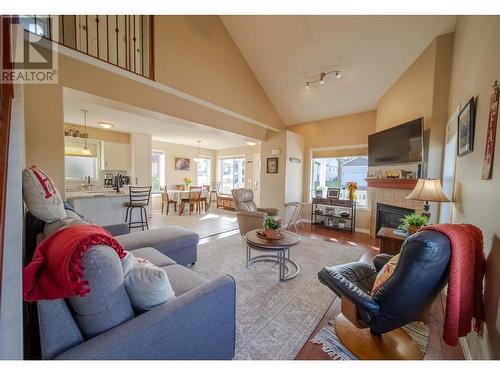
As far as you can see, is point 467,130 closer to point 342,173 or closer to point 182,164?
point 342,173

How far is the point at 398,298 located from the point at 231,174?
804 centimetres

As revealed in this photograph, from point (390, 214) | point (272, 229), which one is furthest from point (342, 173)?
point (272, 229)

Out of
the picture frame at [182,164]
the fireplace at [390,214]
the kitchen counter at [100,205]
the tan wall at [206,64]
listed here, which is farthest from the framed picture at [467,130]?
the picture frame at [182,164]

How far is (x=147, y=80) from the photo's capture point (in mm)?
2949

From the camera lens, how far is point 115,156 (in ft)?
19.4

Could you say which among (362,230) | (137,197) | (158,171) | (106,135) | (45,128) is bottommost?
(362,230)

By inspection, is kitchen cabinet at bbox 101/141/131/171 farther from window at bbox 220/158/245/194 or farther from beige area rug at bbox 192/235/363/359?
beige area rug at bbox 192/235/363/359

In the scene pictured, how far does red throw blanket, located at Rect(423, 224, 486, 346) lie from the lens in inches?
43.6

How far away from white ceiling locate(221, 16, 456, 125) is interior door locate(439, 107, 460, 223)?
1410 mm

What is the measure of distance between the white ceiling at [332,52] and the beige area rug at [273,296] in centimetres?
311

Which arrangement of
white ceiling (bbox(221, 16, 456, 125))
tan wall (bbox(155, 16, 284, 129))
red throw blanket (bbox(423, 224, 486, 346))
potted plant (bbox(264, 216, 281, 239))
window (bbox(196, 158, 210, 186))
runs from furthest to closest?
1. window (bbox(196, 158, 210, 186))
2. tan wall (bbox(155, 16, 284, 129))
3. white ceiling (bbox(221, 16, 456, 125))
4. potted plant (bbox(264, 216, 281, 239))
5. red throw blanket (bbox(423, 224, 486, 346))

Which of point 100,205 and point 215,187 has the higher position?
point 215,187

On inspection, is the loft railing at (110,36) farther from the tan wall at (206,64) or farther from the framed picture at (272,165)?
the framed picture at (272,165)

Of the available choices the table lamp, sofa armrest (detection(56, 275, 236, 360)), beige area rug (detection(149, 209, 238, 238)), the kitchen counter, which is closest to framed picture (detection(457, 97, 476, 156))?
the table lamp
